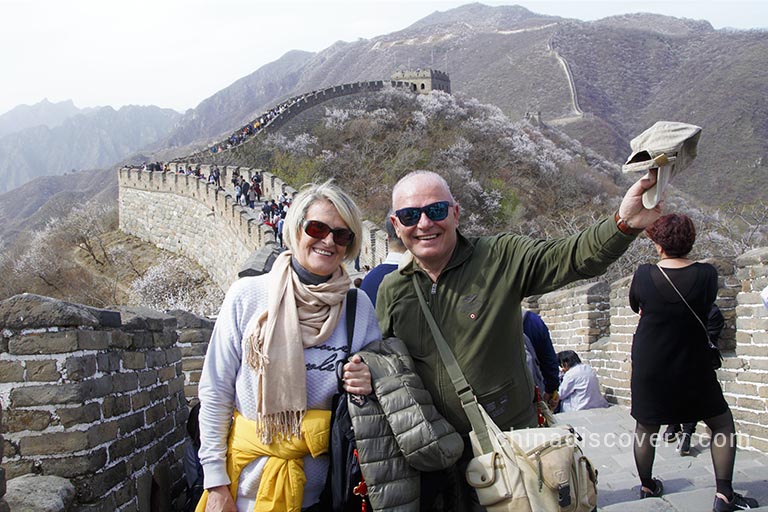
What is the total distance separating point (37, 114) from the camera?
605 ft

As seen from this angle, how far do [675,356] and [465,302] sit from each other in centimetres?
175

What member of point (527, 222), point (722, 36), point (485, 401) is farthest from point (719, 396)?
point (722, 36)

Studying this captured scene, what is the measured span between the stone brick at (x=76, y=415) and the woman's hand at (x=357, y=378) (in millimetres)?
1247

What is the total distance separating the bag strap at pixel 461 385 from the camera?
8.03ft

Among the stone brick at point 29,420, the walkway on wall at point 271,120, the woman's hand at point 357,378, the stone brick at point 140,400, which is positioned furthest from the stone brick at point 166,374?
the walkway on wall at point 271,120

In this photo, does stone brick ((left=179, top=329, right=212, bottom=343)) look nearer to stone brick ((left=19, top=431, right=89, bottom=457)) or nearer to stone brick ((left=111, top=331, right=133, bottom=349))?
stone brick ((left=111, top=331, right=133, bottom=349))

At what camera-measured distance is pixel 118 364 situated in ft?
10.3

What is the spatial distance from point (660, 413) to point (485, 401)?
168 centimetres

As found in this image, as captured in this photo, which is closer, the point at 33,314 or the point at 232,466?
the point at 232,466

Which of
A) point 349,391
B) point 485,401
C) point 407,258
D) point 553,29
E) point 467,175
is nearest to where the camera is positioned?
point 349,391

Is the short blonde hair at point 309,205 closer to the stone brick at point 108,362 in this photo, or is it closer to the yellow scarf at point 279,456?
the yellow scarf at point 279,456

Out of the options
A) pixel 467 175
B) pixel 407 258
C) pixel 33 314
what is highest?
pixel 467 175

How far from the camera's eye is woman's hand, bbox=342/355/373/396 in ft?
7.61

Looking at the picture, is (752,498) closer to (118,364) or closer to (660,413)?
(660,413)
